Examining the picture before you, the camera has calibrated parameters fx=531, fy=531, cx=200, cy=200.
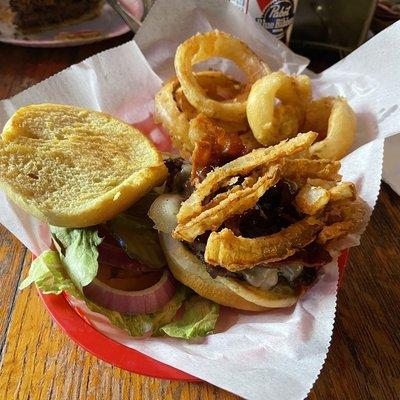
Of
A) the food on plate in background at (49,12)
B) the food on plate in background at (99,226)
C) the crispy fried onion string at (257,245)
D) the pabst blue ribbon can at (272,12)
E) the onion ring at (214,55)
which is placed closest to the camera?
the crispy fried onion string at (257,245)

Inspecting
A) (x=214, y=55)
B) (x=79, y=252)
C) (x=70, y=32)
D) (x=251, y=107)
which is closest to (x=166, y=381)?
(x=79, y=252)

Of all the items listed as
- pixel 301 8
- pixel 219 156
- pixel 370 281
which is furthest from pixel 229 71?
pixel 370 281

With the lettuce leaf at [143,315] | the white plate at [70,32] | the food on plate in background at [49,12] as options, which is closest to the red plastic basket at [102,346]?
the lettuce leaf at [143,315]

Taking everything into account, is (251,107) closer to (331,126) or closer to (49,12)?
(331,126)

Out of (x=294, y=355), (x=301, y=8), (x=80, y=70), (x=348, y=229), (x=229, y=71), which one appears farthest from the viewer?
(x=301, y=8)

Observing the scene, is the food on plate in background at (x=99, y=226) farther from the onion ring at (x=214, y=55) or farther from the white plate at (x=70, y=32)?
the white plate at (x=70, y=32)

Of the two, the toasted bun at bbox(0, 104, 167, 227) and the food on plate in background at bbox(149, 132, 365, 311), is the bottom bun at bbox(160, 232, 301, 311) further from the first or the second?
the toasted bun at bbox(0, 104, 167, 227)

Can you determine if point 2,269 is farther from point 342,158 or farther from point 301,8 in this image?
point 301,8
